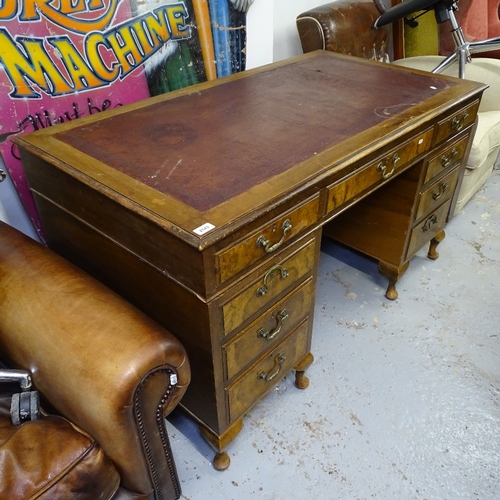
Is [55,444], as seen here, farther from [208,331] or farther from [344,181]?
[344,181]

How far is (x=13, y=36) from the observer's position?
3.66 ft

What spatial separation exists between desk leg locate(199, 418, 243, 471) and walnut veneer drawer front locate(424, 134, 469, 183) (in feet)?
3.28

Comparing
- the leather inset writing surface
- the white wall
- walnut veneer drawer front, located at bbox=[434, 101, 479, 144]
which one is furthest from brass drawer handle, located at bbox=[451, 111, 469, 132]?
the white wall

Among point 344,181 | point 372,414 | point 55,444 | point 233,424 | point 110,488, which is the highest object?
point 344,181

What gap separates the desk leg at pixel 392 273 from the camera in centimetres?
176

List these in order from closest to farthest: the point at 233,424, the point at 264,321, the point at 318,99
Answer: the point at 264,321
the point at 233,424
the point at 318,99

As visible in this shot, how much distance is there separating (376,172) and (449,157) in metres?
0.55

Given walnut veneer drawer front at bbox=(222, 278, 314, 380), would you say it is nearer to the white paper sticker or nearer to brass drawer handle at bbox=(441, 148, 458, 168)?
the white paper sticker

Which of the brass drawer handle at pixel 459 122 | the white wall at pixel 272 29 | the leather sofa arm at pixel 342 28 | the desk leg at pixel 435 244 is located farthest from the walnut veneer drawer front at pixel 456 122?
the white wall at pixel 272 29

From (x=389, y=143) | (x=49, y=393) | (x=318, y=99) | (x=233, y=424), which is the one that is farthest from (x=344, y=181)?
(x=49, y=393)

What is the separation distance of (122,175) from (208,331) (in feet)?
1.22

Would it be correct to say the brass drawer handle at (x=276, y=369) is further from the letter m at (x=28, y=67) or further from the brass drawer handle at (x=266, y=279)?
the letter m at (x=28, y=67)

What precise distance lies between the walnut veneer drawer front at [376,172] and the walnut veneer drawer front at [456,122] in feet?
0.20

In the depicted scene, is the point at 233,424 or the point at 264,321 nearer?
the point at 264,321
